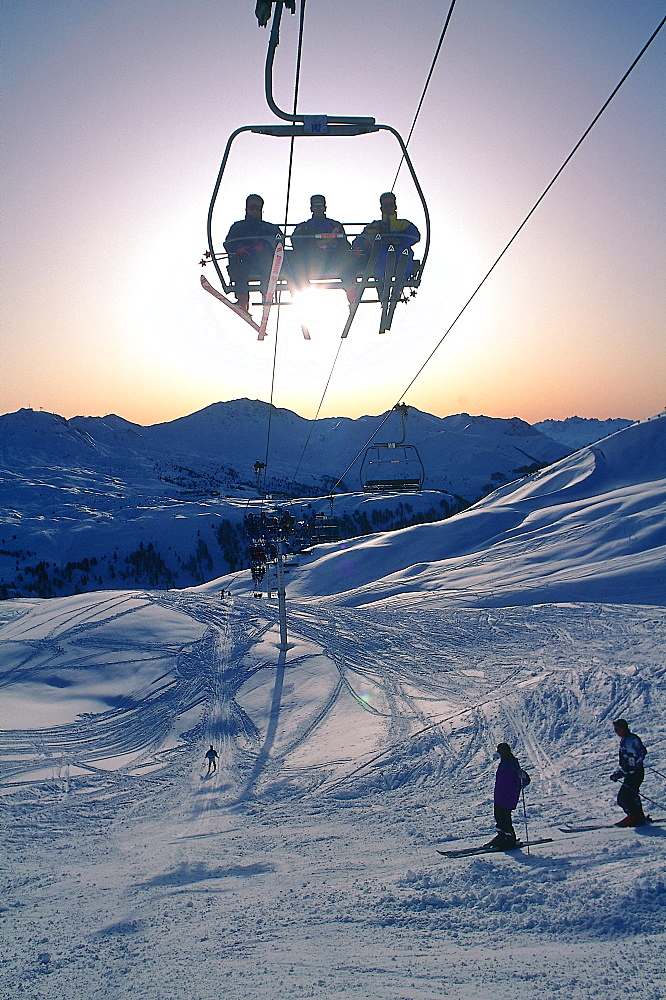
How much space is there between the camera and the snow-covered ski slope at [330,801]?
5480 millimetres

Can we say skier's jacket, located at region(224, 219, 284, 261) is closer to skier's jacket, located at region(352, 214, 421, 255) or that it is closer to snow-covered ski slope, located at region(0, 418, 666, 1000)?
skier's jacket, located at region(352, 214, 421, 255)

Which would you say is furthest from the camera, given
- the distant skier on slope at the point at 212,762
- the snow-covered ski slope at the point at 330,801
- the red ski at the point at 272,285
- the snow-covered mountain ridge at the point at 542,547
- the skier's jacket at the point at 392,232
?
the snow-covered mountain ridge at the point at 542,547

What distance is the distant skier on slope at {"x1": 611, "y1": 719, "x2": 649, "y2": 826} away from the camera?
793 centimetres

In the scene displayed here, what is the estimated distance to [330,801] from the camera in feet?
39.5

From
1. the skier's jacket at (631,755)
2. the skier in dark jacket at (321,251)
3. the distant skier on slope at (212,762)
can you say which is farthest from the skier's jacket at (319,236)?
the distant skier on slope at (212,762)

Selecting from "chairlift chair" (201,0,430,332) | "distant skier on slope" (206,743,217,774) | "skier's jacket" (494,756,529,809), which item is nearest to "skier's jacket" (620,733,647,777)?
"skier's jacket" (494,756,529,809)

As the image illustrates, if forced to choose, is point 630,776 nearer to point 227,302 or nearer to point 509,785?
point 509,785

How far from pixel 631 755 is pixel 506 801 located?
6.15 ft

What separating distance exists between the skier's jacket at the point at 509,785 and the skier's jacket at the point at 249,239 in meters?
7.68

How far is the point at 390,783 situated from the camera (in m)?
12.6

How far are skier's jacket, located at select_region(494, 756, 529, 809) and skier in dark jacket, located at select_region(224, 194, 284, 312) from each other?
7.42 meters

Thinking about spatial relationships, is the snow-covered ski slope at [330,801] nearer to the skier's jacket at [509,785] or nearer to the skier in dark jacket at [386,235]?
the skier's jacket at [509,785]

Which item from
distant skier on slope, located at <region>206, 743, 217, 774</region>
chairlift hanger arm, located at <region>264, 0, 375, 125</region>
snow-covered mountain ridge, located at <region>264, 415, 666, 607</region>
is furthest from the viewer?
snow-covered mountain ridge, located at <region>264, 415, 666, 607</region>

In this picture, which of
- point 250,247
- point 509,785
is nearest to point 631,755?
point 509,785
